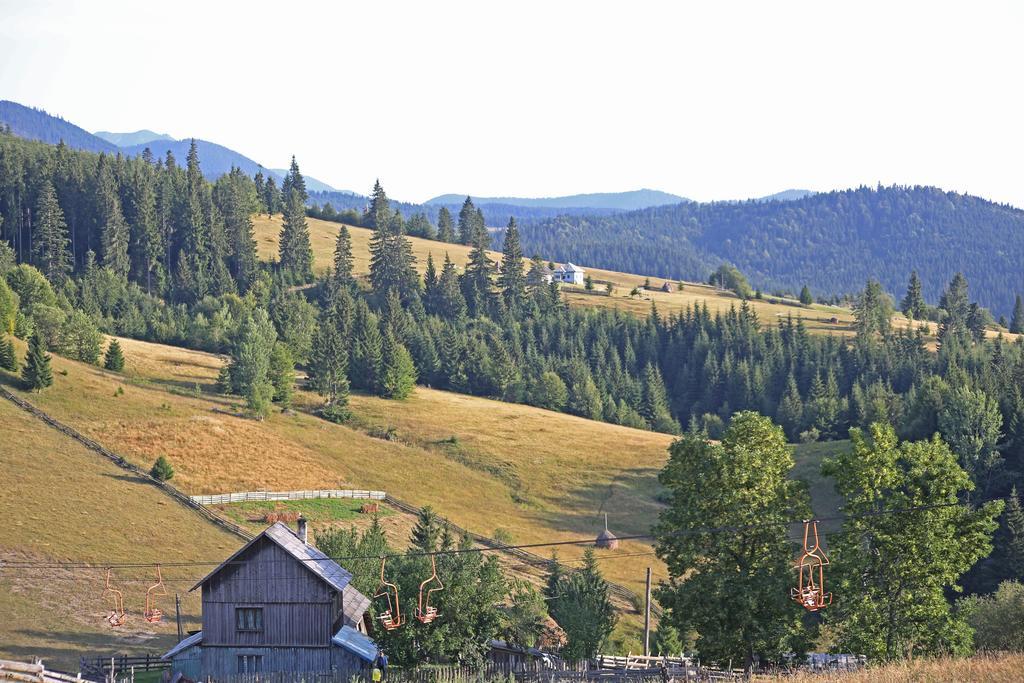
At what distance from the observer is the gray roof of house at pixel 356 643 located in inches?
1892

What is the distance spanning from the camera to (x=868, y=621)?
40125mm

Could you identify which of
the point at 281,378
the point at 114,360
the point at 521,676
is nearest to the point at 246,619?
the point at 521,676

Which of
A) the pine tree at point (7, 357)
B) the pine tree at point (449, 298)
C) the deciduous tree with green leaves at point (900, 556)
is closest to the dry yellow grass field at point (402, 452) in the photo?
the pine tree at point (7, 357)

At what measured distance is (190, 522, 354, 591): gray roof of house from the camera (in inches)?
1930

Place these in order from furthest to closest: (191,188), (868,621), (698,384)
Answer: (191,188), (698,384), (868,621)

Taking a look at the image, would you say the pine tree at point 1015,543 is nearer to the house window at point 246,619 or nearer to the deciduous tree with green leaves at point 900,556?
the deciduous tree with green leaves at point 900,556

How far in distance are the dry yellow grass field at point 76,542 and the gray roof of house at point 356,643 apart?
1360cm

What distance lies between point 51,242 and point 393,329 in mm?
54434

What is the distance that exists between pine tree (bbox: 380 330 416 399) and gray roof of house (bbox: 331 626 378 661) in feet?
287

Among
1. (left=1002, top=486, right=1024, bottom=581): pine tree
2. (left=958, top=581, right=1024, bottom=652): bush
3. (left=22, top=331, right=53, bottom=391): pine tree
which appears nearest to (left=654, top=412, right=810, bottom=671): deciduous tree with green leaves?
(left=958, top=581, right=1024, bottom=652): bush

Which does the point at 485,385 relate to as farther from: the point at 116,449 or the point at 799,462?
the point at 116,449

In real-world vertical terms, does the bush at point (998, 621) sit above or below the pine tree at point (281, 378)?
below

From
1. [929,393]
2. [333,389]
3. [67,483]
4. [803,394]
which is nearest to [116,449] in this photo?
[67,483]

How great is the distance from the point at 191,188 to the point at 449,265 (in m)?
46.6
